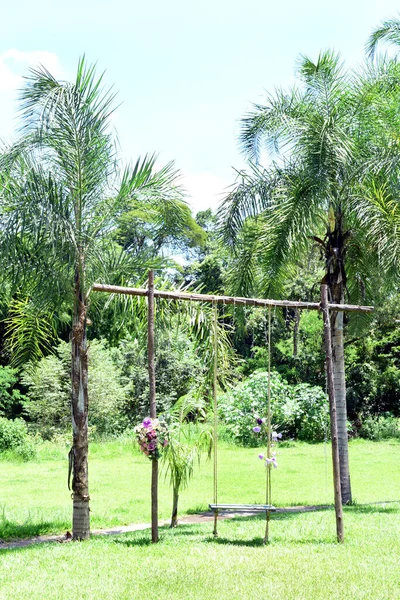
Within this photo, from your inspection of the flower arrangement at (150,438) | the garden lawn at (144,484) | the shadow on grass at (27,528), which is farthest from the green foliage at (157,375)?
the flower arrangement at (150,438)

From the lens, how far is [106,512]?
11086 millimetres

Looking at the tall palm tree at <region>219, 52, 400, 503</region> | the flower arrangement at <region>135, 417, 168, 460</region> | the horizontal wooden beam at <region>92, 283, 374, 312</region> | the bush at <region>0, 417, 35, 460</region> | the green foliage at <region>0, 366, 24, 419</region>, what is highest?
the tall palm tree at <region>219, 52, 400, 503</region>

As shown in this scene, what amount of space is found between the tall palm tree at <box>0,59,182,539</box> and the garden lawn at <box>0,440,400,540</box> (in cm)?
249

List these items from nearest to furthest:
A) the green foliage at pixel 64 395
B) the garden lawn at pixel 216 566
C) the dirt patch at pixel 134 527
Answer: the garden lawn at pixel 216 566 → the dirt patch at pixel 134 527 → the green foliage at pixel 64 395

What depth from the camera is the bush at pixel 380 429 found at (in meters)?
20.9

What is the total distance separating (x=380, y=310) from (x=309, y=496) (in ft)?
31.0

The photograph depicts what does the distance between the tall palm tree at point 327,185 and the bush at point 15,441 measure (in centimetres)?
779

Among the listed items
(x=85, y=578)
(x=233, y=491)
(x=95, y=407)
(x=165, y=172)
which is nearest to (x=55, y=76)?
(x=165, y=172)

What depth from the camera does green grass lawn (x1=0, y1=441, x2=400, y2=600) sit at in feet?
19.5

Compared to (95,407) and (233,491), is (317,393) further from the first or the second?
(233,491)

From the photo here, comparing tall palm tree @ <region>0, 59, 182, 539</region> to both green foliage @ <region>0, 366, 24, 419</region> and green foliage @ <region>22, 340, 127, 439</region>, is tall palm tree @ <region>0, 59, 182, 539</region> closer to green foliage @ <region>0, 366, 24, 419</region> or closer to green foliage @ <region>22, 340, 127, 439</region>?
green foliage @ <region>0, 366, 24, 419</region>

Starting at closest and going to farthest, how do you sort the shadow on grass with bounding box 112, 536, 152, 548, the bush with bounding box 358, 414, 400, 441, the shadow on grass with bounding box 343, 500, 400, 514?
the shadow on grass with bounding box 112, 536, 152, 548 → the shadow on grass with bounding box 343, 500, 400, 514 → the bush with bounding box 358, 414, 400, 441

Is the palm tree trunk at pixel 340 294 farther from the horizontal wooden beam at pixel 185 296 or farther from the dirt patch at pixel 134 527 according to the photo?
the horizontal wooden beam at pixel 185 296

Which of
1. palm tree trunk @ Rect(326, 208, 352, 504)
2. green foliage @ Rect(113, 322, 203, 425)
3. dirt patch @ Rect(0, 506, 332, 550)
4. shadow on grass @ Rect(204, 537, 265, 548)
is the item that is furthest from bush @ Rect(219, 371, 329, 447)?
shadow on grass @ Rect(204, 537, 265, 548)
